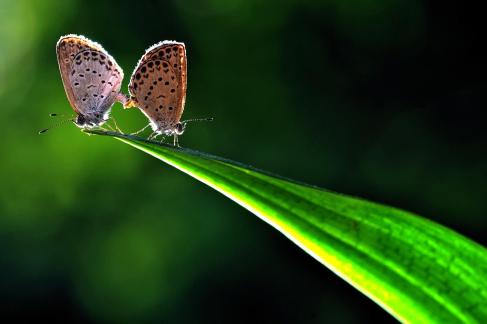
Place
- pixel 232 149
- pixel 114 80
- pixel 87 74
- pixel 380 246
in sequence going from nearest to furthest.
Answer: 1. pixel 380 246
2. pixel 87 74
3. pixel 114 80
4. pixel 232 149

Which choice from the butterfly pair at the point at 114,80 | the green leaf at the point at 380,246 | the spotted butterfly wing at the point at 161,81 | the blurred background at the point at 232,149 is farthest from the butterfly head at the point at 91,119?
the blurred background at the point at 232,149

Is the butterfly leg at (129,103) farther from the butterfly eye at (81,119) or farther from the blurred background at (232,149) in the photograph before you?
the blurred background at (232,149)

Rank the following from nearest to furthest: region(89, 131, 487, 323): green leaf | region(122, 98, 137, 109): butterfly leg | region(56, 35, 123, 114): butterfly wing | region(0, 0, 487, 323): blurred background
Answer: region(89, 131, 487, 323): green leaf
region(56, 35, 123, 114): butterfly wing
region(122, 98, 137, 109): butterfly leg
region(0, 0, 487, 323): blurred background

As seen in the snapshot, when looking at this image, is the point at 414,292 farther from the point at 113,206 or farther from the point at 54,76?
the point at 54,76

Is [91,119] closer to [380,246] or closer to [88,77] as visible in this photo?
[88,77]

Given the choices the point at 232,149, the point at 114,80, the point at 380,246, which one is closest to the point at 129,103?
the point at 114,80

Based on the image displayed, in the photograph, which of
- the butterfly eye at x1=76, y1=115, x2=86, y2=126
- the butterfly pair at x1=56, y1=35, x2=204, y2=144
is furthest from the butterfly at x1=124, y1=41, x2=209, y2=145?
the butterfly eye at x1=76, y1=115, x2=86, y2=126

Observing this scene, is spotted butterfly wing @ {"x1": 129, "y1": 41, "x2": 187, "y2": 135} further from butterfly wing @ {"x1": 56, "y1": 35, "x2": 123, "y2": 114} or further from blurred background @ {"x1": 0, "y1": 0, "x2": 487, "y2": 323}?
blurred background @ {"x1": 0, "y1": 0, "x2": 487, "y2": 323}

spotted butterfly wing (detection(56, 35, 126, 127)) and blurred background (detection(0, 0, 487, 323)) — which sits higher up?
blurred background (detection(0, 0, 487, 323))
